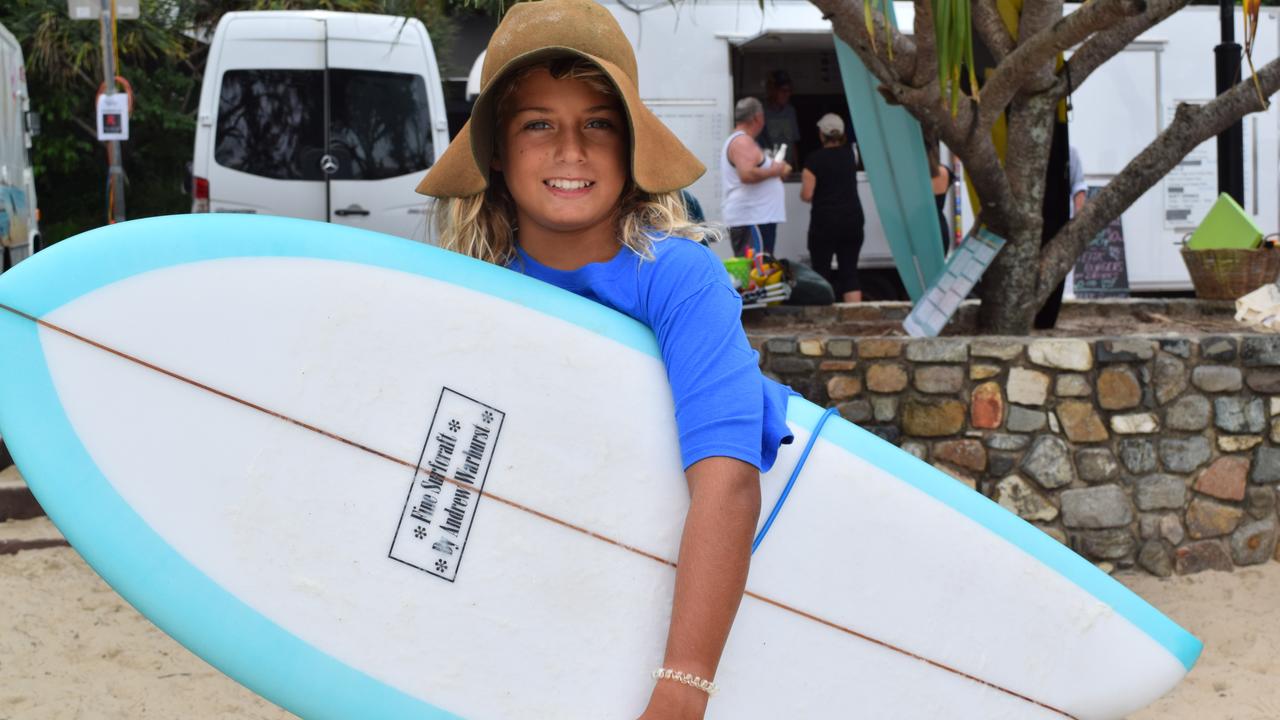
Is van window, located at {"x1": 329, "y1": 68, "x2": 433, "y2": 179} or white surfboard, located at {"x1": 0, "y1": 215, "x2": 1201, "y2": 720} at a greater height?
van window, located at {"x1": 329, "y1": 68, "x2": 433, "y2": 179}

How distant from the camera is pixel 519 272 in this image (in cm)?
199

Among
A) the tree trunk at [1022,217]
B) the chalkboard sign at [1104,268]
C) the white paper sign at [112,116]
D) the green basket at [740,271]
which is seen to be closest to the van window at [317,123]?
the white paper sign at [112,116]

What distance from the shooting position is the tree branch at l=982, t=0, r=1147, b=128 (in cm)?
395

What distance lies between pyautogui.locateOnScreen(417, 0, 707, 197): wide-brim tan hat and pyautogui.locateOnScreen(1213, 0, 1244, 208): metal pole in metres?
5.57

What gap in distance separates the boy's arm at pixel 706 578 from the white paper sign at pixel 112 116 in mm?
7395

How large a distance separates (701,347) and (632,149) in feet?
1.13

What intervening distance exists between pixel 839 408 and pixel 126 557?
9.49 ft

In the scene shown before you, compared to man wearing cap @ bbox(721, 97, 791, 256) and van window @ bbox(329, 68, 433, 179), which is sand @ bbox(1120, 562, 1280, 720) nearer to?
man wearing cap @ bbox(721, 97, 791, 256)

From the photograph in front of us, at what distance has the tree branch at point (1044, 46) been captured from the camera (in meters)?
3.95

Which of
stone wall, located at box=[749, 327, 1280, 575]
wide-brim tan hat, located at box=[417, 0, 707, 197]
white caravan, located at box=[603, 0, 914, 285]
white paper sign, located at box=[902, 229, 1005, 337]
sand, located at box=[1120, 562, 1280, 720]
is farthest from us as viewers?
white caravan, located at box=[603, 0, 914, 285]

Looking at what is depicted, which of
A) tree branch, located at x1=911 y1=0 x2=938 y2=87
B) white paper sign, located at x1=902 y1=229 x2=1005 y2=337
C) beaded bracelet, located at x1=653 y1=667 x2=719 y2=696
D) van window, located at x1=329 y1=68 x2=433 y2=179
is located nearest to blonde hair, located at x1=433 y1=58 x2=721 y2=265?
beaded bracelet, located at x1=653 y1=667 x2=719 y2=696

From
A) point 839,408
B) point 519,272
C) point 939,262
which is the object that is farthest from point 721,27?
point 519,272

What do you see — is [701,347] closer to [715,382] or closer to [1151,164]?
[715,382]

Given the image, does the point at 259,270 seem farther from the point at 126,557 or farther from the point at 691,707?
the point at 691,707
